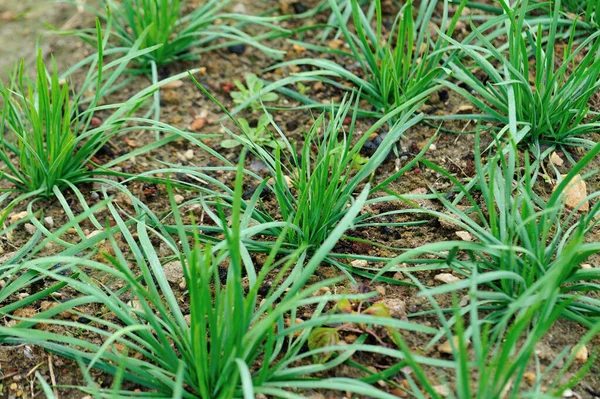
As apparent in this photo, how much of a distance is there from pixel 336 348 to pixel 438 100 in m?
1.33

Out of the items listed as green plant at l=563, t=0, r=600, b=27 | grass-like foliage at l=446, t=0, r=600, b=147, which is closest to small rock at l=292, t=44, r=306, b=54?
grass-like foliage at l=446, t=0, r=600, b=147

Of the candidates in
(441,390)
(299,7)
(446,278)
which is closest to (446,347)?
(441,390)

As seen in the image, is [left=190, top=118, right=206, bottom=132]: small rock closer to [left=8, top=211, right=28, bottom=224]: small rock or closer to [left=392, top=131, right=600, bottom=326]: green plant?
[left=8, top=211, right=28, bottom=224]: small rock

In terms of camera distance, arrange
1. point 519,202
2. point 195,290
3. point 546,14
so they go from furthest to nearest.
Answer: point 546,14, point 519,202, point 195,290

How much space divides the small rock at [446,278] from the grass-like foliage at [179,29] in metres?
1.17

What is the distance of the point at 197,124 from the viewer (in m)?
2.91

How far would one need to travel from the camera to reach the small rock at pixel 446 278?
215cm

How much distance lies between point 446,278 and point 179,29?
1.77 meters

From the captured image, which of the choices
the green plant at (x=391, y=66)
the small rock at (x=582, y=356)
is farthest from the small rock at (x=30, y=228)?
the small rock at (x=582, y=356)

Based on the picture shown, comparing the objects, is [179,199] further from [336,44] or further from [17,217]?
[336,44]

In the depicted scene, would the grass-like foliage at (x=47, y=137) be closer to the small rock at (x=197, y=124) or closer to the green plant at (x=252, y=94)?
the small rock at (x=197, y=124)

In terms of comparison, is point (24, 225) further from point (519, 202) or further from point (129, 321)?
point (519, 202)

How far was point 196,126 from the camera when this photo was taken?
291 cm

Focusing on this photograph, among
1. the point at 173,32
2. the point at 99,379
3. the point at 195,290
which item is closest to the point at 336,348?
the point at 195,290
